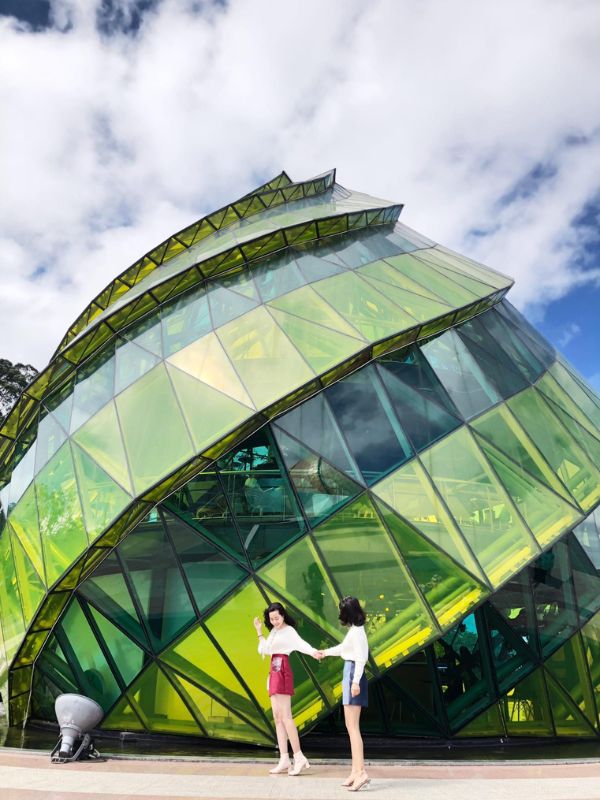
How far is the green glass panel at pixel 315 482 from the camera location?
33.7 feet

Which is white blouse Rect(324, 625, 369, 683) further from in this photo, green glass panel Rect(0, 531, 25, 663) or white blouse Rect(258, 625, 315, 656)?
green glass panel Rect(0, 531, 25, 663)

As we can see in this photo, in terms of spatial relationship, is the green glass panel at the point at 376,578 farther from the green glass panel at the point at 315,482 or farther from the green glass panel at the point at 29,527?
the green glass panel at the point at 29,527

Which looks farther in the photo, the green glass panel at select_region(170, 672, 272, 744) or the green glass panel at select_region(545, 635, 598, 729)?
the green glass panel at select_region(545, 635, 598, 729)

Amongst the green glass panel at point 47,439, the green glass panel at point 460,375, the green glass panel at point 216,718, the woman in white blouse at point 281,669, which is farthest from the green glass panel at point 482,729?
the green glass panel at point 47,439

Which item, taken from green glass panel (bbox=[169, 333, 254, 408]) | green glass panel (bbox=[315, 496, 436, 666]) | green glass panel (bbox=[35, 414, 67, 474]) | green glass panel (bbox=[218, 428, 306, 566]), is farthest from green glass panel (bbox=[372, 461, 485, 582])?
green glass panel (bbox=[35, 414, 67, 474])

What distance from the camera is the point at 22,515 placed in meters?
12.8

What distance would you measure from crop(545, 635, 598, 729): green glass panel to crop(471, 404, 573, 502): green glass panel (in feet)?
9.22

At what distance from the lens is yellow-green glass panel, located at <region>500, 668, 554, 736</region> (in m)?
10.6

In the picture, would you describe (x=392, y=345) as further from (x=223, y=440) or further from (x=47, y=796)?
(x=47, y=796)

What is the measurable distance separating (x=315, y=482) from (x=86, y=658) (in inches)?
214

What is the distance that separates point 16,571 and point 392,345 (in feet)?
30.4

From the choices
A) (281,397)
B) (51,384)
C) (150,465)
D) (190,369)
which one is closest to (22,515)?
(51,384)

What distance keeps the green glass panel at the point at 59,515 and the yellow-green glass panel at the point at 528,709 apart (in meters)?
8.25

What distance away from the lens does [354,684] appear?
6.66 m
